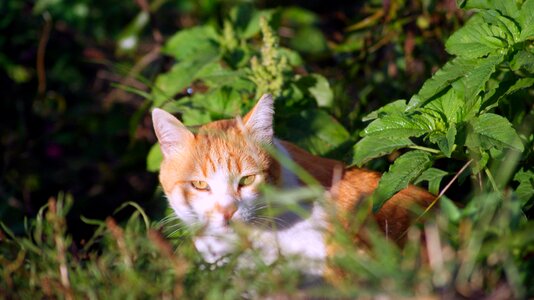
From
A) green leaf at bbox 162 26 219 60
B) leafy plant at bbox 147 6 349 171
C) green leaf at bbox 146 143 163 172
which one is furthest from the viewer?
green leaf at bbox 162 26 219 60

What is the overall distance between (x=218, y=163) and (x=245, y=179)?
91mm

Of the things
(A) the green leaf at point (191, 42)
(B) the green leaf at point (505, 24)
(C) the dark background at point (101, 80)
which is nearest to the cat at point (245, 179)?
(B) the green leaf at point (505, 24)

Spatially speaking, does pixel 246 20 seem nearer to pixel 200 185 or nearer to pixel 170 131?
pixel 170 131

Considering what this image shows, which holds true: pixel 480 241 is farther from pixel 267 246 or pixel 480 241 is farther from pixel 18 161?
pixel 18 161

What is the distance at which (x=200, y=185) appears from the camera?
2.10 meters

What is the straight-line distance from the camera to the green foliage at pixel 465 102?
1.90 meters

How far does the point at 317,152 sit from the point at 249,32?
0.64 meters

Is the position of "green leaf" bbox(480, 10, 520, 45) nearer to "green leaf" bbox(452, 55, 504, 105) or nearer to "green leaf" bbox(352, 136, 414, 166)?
"green leaf" bbox(452, 55, 504, 105)

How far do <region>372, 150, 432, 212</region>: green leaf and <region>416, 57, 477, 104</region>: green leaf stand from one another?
0.16 meters

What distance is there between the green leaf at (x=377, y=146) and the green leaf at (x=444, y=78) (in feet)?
0.40

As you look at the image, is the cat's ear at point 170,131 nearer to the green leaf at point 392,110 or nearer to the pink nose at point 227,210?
the pink nose at point 227,210

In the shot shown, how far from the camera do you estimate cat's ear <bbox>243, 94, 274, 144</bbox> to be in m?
2.08

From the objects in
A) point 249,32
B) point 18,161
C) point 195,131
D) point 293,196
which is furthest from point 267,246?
point 18,161

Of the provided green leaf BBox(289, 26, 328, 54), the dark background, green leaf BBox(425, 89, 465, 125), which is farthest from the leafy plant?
green leaf BBox(289, 26, 328, 54)
